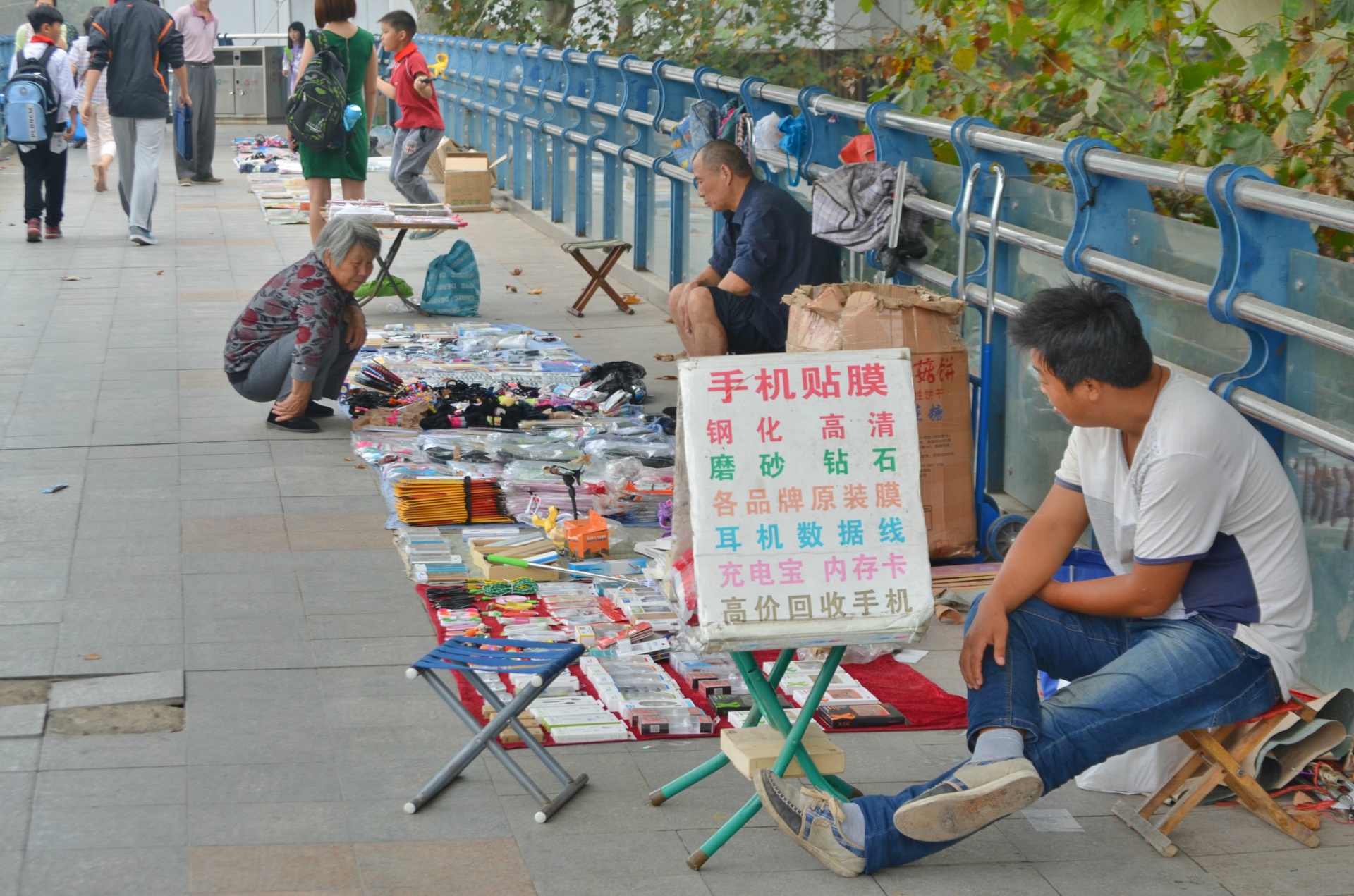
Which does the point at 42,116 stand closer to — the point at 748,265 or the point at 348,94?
the point at 348,94

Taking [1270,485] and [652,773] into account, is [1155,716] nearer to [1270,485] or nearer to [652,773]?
[1270,485]

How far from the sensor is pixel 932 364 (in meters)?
6.05

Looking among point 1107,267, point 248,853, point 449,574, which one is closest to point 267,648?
point 449,574

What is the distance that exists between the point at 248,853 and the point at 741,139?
6504 mm

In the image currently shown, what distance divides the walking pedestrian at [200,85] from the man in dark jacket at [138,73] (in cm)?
436

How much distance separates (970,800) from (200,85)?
658 inches

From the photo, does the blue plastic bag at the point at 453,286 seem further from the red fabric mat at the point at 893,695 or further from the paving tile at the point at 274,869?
the paving tile at the point at 274,869

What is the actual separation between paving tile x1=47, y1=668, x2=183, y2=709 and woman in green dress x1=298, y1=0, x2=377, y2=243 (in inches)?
270

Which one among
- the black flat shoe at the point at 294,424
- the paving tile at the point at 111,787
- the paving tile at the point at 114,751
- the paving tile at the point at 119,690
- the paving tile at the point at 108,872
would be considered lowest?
the paving tile at the point at 108,872

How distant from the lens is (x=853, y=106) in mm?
7660

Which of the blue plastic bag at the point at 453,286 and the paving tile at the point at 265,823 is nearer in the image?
the paving tile at the point at 265,823

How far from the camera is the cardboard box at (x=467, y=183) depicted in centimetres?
1711

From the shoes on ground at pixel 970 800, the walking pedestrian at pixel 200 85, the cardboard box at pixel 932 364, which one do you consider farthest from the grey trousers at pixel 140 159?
the shoes on ground at pixel 970 800

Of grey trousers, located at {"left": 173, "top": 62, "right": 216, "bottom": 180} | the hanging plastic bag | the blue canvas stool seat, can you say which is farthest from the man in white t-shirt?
grey trousers, located at {"left": 173, "top": 62, "right": 216, "bottom": 180}
